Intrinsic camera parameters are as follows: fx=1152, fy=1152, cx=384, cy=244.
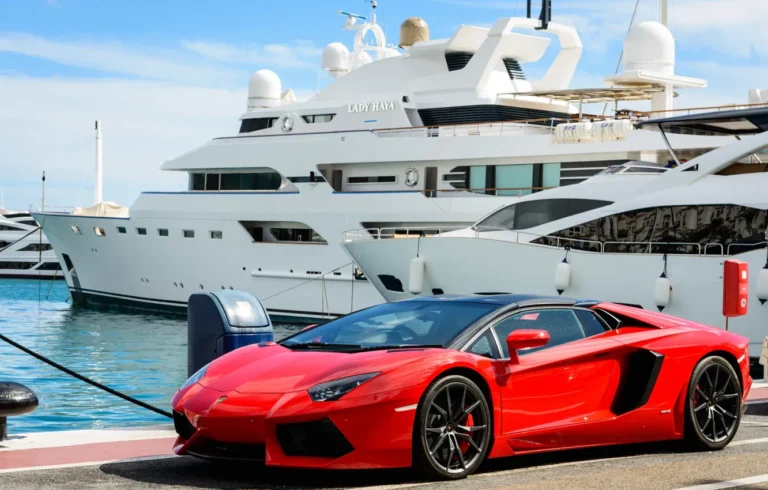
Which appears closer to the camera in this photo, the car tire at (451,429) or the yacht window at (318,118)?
the car tire at (451,429)

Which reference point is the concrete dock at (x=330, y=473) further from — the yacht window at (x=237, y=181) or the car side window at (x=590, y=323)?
the yacht window at (x=237, y=181)

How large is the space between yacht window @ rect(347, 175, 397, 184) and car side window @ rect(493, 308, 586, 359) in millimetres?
25059

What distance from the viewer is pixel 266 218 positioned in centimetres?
3241

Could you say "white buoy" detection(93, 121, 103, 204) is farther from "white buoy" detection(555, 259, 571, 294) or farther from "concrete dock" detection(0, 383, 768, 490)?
"concrete dock" detection(0, 383, 768, 490)

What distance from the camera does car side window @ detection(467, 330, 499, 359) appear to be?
5.95 metres

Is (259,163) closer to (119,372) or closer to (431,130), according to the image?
(431,130)

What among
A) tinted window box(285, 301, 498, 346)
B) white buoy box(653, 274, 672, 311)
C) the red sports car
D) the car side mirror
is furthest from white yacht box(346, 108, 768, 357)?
the car side mirror

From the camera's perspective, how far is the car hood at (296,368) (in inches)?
218

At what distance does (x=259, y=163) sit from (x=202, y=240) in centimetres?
281

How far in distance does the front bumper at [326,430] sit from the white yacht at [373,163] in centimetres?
2210

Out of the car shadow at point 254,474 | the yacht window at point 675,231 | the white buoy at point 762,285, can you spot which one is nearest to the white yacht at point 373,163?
the yacht window at point 675,231

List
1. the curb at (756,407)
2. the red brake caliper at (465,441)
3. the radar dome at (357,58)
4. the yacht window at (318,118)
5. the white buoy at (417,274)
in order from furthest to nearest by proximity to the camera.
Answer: the radar dome at (357,58) → the yacht window at (318,118) → the white buoy at (417,274) → the curb at (756,407) → the red brake caliper at (465,441)

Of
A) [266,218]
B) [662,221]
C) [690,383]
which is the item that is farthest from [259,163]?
[690,383]

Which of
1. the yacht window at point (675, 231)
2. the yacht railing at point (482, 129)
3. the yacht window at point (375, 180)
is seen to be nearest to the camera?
the yacht window at point (675, 231)
